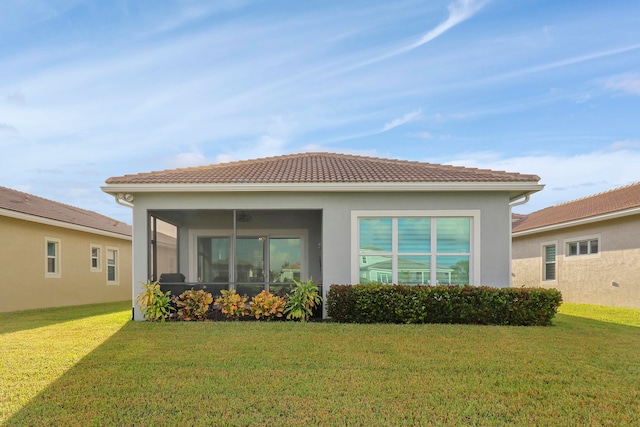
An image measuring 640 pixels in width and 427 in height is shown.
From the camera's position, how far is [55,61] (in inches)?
519

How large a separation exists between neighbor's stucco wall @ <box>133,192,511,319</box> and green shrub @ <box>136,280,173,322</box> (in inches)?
15.0

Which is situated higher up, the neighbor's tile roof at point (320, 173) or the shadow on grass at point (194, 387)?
Answer: the neighbor's tile roof at point (320, 173)

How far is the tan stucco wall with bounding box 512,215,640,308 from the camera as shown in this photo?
47.1 ft

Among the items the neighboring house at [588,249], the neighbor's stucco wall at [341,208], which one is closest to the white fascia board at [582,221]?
the neighboring house at [588,249]

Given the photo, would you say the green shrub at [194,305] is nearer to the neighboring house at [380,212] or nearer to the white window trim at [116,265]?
the neighboring house at [380,212]

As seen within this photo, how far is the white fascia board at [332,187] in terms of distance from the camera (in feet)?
34.2

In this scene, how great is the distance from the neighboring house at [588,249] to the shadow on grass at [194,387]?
23.7 feet

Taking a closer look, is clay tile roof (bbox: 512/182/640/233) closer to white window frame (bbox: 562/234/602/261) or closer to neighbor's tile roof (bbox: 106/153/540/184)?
white window frame (bbox: 562/234/602/261)

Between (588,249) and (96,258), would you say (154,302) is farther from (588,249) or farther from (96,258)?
(588,249)

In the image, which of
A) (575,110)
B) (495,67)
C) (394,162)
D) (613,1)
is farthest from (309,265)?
(613,1)

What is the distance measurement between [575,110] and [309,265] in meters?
9.46

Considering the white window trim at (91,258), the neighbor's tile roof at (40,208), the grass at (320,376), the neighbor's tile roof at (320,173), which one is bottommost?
the grass at (320,376)

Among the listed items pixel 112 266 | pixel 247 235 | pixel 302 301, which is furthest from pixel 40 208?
pixel 302 301

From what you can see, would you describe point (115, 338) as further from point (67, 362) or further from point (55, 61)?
point (55, 61)
